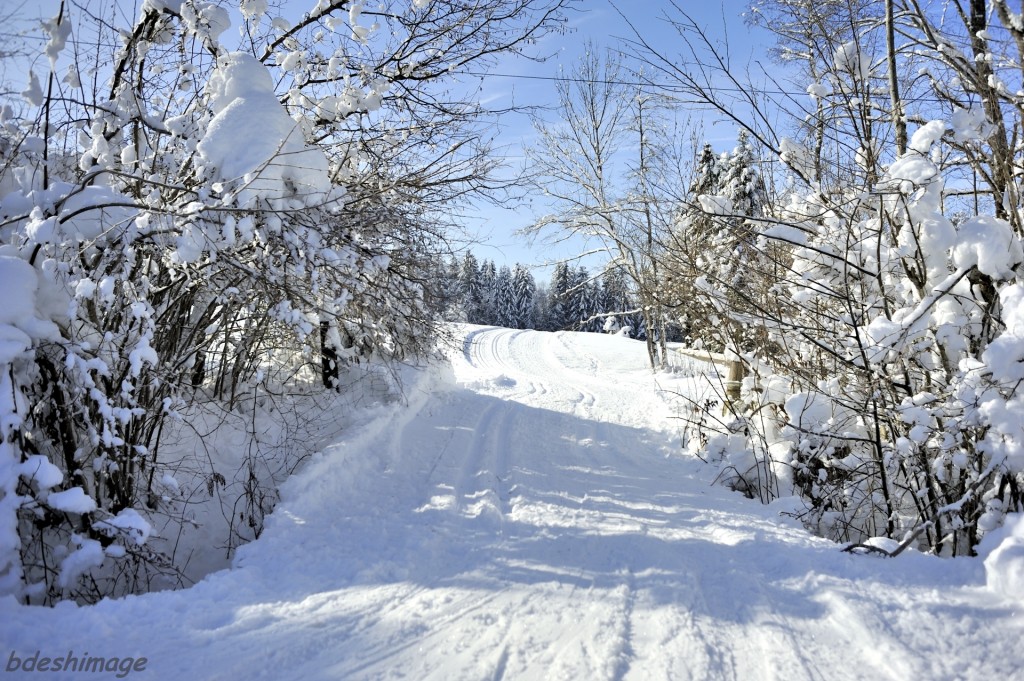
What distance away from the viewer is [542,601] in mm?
3498

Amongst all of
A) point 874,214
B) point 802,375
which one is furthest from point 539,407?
point 874,214

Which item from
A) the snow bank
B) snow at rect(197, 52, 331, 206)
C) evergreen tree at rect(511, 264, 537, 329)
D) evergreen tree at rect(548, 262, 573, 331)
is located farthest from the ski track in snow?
evergreen tree at rect(511, 264, 537, 329)

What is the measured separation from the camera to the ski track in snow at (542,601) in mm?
2744

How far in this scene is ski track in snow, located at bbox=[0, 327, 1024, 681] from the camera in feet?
9.00

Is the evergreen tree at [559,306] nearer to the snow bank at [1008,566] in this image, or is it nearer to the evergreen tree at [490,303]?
the evergreen tree at [490,303]

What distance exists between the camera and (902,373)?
4312 millimetres

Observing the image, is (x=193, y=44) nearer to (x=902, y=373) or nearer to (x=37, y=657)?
(x=37, y=657)

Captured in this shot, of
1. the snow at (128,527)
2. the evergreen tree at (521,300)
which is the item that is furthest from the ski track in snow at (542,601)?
the evergreen tree at (521,300)

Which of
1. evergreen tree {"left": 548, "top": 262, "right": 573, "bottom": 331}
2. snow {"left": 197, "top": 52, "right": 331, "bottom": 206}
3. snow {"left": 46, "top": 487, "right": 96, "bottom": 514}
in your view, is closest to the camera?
snow {"left": 46, "top": 487, "right": 96, "bottom": 514}

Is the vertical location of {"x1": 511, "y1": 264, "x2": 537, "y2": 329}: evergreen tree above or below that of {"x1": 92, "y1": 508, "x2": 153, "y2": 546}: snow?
above

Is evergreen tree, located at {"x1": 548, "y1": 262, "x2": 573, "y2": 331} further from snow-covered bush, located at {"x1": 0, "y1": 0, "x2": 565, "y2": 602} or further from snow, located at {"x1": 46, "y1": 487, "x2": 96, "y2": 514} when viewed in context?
snow, located at {"x1": 46, "y1": 487, "x2": 96, "y2": 514}

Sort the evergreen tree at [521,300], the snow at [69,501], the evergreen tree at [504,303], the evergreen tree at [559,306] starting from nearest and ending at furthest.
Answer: the snow at [69,501] < the evergreen tree at [559,306] < the evergreen tree at [504,303] < the evergreen tree at [521,300]

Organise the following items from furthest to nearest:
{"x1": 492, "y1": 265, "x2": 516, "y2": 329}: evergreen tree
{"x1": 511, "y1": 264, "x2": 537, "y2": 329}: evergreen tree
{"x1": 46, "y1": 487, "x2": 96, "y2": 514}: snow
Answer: {"x1": 511, "y1": 264, "x2": 537, "y2": 329}: evergreen tree → {"x1": 492, "y1": 265, "x2": 516, "y2": 329}: evergreen tree → {"x1": 46, "y1": 487, "x2": 96, "y2": 514}: snow

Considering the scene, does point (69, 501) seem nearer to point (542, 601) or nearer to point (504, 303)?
point (542, 601)
